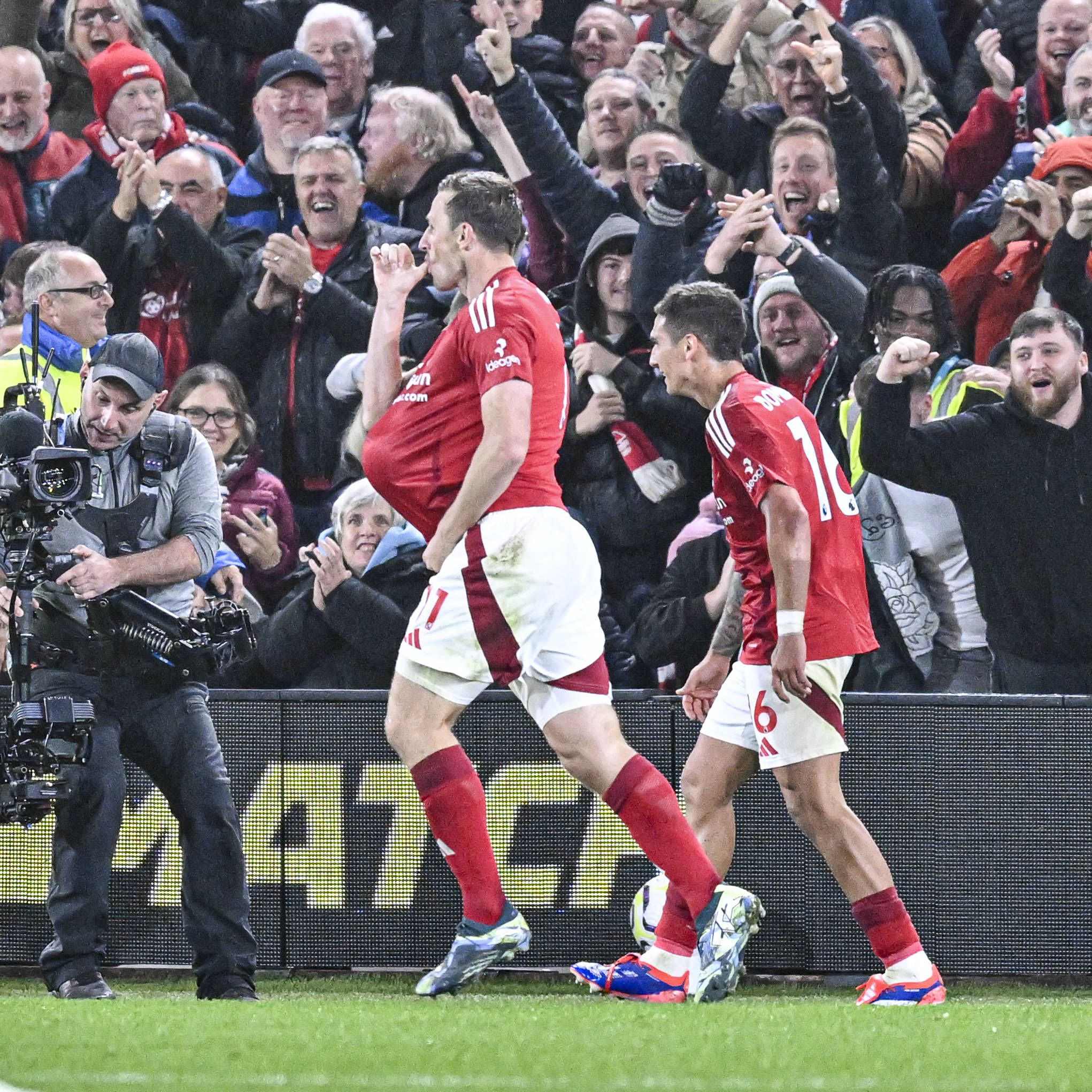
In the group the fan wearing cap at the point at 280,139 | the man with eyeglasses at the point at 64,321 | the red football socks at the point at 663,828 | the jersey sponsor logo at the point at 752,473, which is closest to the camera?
the red football socks at the point at 663,828

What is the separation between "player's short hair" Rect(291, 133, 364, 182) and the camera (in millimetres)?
8203

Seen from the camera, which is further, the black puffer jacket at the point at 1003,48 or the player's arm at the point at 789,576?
the black puffer jacket at the point at 1003,48

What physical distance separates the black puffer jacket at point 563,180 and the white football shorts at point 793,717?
341 centimetres

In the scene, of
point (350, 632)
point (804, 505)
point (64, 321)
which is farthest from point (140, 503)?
point (350, 632)

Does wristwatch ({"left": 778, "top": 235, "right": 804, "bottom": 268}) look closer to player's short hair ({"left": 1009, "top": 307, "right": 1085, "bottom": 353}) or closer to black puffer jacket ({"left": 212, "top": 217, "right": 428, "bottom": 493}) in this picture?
player's short hair ({"left": 1009, "top": 307, "right": 1085, "bottom": 353})

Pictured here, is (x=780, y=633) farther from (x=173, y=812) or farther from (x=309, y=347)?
(x=309, y=347)

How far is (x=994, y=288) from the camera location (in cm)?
743

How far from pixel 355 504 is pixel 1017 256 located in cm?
297

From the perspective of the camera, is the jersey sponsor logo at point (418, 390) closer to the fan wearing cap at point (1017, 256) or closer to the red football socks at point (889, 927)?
the red football socks at point (889, 927)

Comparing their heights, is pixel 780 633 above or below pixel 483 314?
below

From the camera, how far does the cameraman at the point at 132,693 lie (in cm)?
500

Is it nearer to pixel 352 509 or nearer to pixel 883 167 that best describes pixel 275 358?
pixel 352 509

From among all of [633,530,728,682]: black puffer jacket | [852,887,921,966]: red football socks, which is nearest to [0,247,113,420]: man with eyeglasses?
[633,530,728,682]: black puffer jacket

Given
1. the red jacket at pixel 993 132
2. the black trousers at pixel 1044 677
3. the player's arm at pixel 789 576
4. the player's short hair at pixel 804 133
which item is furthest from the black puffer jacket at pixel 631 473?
the player's arm at pixel 789 576
